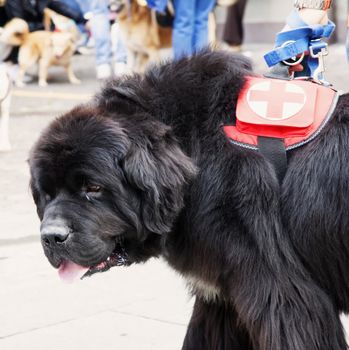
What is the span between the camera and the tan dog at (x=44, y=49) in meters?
11.9

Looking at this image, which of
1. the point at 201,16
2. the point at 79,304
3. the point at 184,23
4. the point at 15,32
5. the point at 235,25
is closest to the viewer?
the point at 79,304

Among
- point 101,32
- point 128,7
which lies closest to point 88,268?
point 101,32

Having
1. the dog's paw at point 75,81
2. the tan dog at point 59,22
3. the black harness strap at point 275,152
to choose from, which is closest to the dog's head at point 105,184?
the black harness strap at point 275,152

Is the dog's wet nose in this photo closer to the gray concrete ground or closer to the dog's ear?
the dog's ear

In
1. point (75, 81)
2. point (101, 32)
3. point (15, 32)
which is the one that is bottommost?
point (75, 81)

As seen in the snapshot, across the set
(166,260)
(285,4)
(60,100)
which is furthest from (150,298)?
(285,4)

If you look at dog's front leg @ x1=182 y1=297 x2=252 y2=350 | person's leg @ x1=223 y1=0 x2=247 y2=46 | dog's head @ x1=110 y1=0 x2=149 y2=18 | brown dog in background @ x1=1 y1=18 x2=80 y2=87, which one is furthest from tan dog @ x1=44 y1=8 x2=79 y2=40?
dog's front leg @ x1=182 y1=297 x2=252 y2=350

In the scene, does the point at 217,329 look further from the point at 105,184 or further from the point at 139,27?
the point at 139,27

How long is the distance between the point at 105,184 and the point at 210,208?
373 millimetres

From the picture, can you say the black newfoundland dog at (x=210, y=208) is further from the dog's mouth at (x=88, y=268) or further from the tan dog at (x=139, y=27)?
the tan dog at (x=139, y=27)

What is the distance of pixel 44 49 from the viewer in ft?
39.3

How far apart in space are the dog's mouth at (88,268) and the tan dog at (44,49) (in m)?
9.15

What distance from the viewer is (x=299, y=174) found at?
297 centimetres

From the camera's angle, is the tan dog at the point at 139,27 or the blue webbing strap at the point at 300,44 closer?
the blue webbing strap at the point at 300,44
